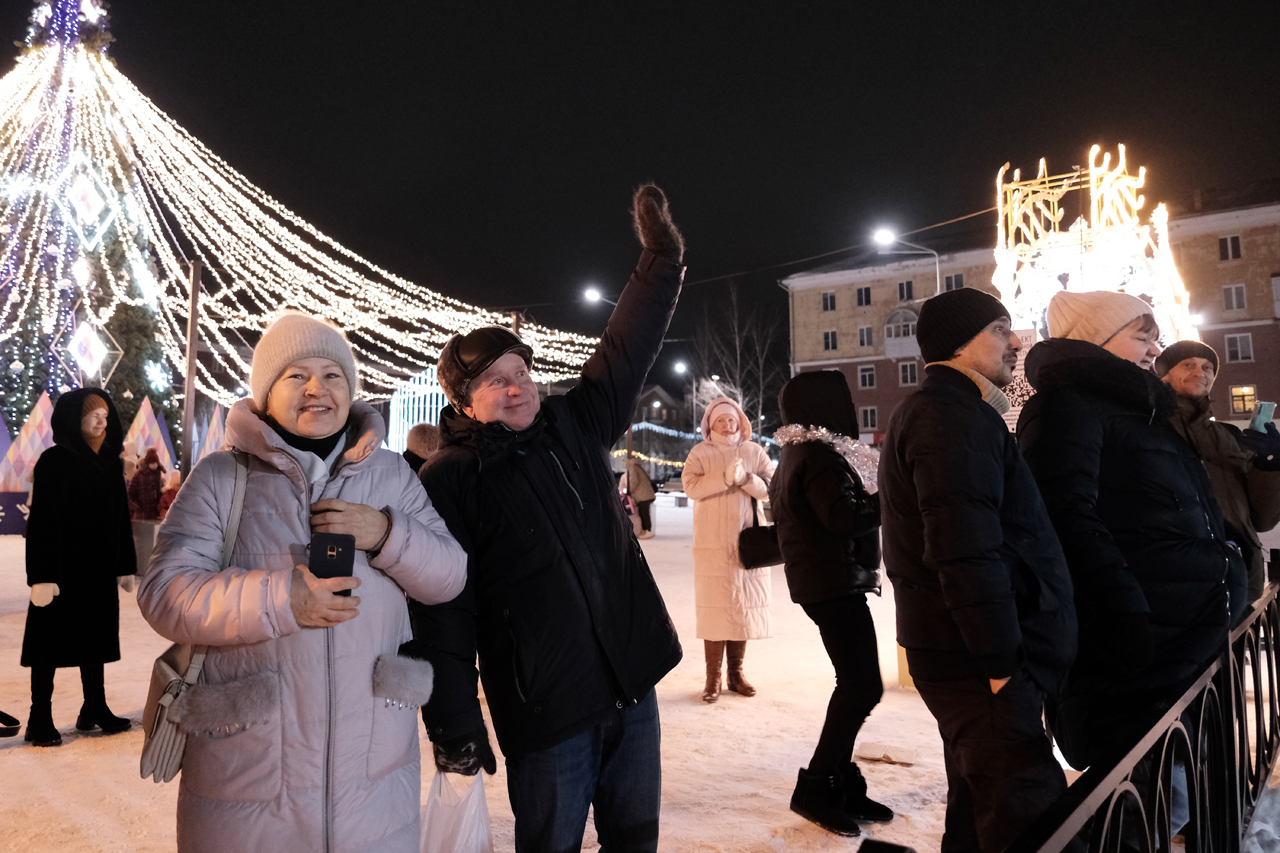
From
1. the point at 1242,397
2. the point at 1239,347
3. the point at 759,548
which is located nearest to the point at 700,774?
the point at 759,548

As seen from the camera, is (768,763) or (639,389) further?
(768,763)

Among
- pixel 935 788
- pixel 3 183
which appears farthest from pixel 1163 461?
pixel 3 183

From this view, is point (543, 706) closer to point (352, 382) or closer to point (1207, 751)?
point (352, 382)

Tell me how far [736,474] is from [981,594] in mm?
3416

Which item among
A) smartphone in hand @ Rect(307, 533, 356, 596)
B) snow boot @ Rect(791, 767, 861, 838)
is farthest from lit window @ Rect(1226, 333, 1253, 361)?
smartphone in hand @ Rect(307, 533, 356, 596)

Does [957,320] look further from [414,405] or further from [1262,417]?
[414,405]

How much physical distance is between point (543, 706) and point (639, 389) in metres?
1.04

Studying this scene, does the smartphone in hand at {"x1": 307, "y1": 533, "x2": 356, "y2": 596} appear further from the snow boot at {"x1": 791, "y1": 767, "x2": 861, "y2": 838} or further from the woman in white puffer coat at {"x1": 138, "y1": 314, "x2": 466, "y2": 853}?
the snow boot at {"x1": 791, "y1": 767, "x2": 861, "y2": 838}

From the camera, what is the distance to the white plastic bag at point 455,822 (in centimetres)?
240

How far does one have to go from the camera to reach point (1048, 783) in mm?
2289

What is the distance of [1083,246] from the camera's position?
335 inches

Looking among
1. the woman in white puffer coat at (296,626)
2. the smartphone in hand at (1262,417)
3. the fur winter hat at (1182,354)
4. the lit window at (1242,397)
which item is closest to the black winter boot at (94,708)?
the woman in white puffer coat at (296,626)

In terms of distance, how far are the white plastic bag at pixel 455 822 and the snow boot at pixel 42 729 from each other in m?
3.43

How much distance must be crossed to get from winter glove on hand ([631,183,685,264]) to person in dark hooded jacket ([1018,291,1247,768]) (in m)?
1.42
